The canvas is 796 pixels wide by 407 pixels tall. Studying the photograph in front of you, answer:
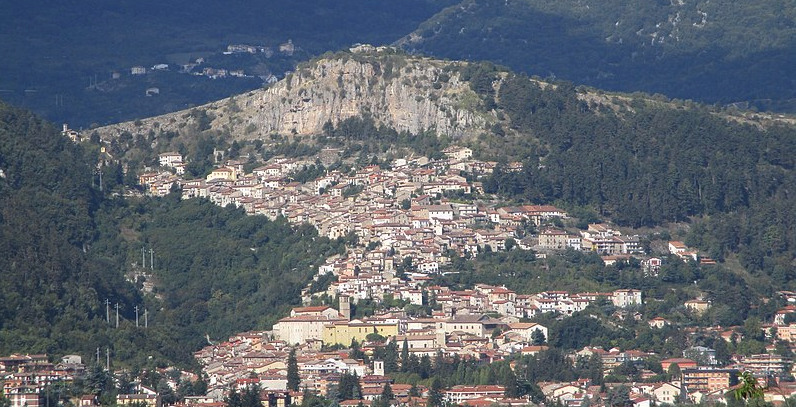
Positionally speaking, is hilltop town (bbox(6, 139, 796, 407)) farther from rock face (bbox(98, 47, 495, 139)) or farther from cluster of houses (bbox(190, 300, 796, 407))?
rock face (bbox(98, 47, 495, 139))

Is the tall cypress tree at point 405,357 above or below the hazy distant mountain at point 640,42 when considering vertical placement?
below

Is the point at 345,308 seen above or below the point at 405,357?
above

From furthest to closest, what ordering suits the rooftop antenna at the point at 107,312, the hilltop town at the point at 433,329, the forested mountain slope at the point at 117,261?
the rooftop antenna at the point at 107,312
the forested mountain slope at the point at 117,261
the hilltop town at the point at 433,329

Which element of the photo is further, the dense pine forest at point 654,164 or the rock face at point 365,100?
the rock face at point 365,100

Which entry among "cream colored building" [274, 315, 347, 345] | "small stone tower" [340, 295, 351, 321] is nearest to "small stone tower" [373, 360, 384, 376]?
A: "cream colored building" [274, 315, 347, 345]

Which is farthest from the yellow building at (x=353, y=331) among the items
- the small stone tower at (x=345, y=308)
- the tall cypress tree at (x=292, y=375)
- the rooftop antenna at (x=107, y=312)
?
the rooftop antenna at (x=107, y=312)

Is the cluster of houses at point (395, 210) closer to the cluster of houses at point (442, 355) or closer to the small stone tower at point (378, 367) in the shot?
the cluster of houses at point (442, 355)

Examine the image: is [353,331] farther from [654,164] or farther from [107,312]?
[654,164]

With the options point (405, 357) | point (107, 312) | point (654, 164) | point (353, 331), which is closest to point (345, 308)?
point (353, 331)
